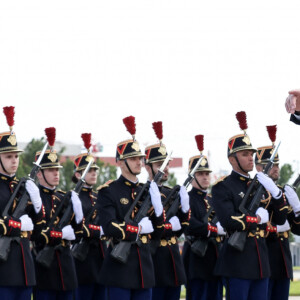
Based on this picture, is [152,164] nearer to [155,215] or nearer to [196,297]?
[155,215]

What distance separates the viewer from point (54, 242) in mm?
9602

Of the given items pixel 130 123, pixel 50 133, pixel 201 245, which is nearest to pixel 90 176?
pixel 201 245

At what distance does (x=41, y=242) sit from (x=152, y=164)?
166cm

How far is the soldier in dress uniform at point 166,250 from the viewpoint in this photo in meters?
9.91

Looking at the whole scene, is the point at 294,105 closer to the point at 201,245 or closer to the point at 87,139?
the point at 201,245

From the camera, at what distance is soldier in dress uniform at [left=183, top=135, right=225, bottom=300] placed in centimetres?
1087

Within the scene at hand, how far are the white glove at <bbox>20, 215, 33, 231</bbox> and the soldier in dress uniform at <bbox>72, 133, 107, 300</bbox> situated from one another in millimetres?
2514

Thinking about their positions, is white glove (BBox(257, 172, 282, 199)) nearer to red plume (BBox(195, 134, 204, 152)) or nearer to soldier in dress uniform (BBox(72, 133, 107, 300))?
red plume (BBox(195, 134, 204, 152))

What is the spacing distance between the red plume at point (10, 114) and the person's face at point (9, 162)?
437 millimetres

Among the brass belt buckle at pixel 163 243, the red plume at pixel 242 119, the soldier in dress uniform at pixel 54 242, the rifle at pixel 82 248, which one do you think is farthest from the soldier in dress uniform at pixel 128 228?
the rifle at pixel 82 248

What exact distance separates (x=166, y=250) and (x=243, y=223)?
1.45 m

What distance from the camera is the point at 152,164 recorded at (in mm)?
10031

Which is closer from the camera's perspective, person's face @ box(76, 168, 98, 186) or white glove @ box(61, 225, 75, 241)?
white glove @ box(61, 225, 75, 241)

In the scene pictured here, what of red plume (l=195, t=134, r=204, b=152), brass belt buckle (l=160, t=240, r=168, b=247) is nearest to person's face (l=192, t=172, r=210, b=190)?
red plume (l=195, t=134, r=204, b=152)
